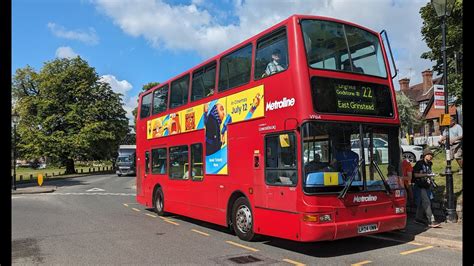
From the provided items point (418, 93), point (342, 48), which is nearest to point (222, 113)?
point (342, 48)

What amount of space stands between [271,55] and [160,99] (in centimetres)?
656

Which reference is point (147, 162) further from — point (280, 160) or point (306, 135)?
point (306, 135)

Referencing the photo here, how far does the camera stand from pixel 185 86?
1236 centimetres

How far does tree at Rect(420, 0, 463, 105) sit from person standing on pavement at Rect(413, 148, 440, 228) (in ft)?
40.7

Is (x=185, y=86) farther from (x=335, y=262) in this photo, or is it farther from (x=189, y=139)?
(x=335, y=262)

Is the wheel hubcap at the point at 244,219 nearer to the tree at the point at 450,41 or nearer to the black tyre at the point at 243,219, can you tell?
the black tyre at the point at 243,219

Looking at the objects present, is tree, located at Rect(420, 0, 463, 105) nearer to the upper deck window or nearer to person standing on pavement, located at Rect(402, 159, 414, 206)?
person standing on pavement, located at Rect(402, 159, 414, 206)

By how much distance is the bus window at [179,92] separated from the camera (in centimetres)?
1230

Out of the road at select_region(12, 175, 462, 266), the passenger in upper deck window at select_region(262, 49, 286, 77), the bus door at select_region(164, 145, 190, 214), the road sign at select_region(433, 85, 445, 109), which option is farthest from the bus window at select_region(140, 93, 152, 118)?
the road sign at select_region(433, 85, 445, 109)

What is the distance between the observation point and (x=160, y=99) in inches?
562

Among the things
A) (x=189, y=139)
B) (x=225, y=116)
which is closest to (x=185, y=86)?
(x=189, y=139)

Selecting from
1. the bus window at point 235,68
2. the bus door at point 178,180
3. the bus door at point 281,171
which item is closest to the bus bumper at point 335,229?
the bus door at point 281,171

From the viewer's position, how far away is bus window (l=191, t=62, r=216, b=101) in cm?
1081
